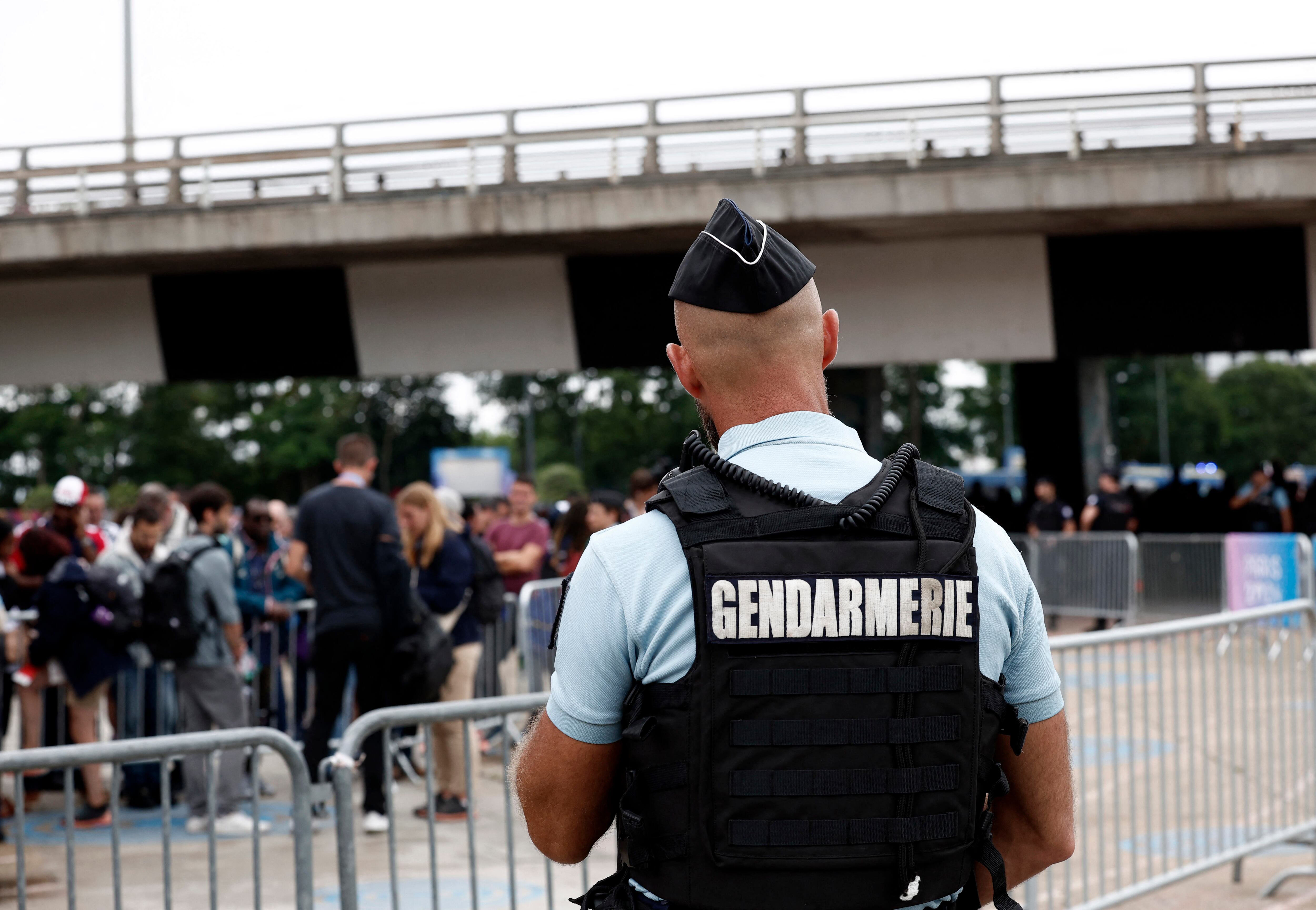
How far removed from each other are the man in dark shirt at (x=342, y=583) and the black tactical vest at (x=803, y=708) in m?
5.20

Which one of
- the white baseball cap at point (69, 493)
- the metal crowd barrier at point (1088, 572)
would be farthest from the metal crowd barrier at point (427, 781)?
the metal crowd barrier at point (1088, 572)

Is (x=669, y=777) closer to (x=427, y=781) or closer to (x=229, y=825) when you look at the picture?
(x=427, y=781)

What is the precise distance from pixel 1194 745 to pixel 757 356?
4.38m

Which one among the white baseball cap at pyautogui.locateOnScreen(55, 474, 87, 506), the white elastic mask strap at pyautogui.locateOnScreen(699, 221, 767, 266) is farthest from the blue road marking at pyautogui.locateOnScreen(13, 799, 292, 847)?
the white elastic mask strap at pyautogui.locateOnScreen(699, 221, 767, 266)

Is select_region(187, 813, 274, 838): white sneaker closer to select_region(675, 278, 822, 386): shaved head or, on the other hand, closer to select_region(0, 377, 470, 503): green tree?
select_region(675, 278, 822, 386): shaved head

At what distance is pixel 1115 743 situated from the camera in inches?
212

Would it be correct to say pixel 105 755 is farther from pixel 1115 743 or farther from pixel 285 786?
pixel 285 786

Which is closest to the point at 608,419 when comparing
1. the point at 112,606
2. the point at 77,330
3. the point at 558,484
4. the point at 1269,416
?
the point at 558,484

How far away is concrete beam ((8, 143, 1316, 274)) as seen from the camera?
14969 mm

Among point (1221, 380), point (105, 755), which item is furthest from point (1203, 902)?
point (1221, 380)

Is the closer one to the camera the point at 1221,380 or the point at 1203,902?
the point at 1203,902

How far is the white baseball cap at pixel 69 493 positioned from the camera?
27.3 ft

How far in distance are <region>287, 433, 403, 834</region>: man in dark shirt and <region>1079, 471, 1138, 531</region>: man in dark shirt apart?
11411 mm

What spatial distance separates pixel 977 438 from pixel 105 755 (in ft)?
266
